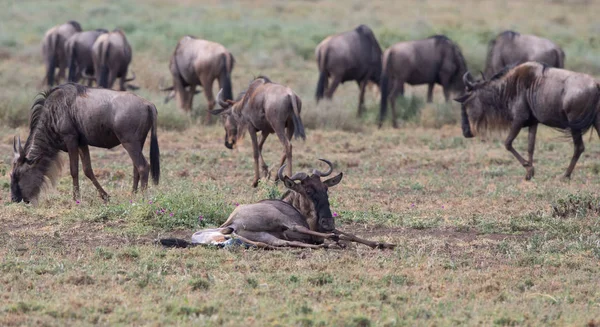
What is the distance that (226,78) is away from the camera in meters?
14.4

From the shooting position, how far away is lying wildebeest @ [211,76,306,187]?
991 cm

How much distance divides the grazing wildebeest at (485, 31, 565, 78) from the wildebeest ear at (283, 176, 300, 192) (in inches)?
369

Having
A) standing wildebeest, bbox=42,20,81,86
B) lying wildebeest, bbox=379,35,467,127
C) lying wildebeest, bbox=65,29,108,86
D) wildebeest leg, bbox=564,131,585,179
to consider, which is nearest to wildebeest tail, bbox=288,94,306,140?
wildebeest leg, bbox=564,131,585,179

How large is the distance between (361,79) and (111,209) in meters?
9.20

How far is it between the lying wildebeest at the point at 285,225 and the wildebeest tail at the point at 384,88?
8360 mm

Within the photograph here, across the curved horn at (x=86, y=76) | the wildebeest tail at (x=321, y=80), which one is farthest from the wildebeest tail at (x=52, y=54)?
the wildebeest tail at (x=321, y=80)

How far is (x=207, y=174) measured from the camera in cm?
1066

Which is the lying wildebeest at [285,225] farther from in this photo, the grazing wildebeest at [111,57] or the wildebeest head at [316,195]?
the grazing wildebeest at [111,57]

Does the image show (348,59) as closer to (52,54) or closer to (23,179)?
(52,54)

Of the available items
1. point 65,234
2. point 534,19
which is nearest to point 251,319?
point 65,234

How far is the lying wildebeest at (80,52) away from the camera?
17062mm

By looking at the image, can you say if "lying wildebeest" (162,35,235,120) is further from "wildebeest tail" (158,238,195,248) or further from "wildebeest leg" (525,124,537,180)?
"wildebeest tail" (158,238,195,248)

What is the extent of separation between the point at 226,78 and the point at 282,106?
15.3ft

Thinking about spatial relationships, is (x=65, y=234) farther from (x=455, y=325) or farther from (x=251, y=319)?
(x=455, y=325)
